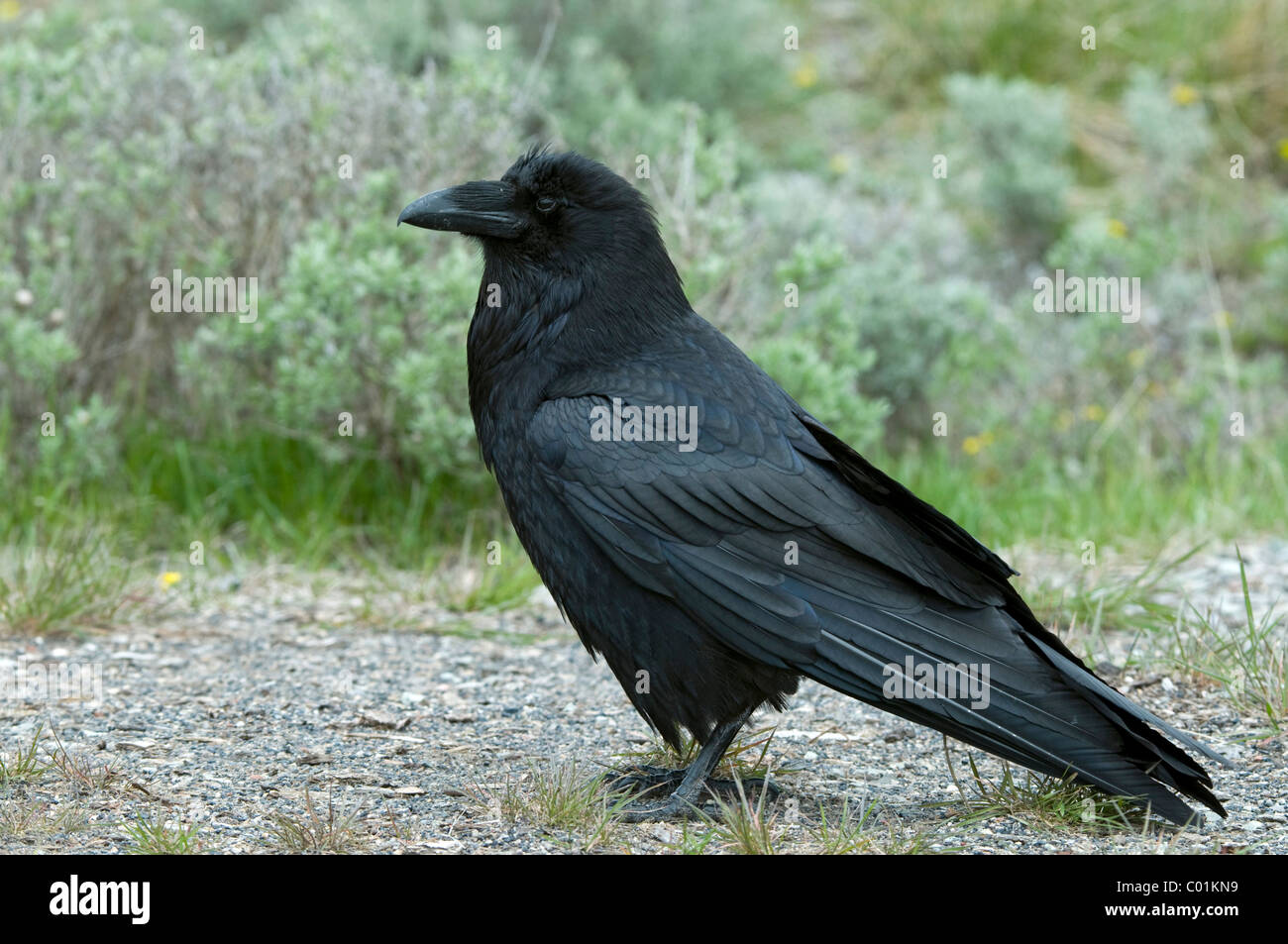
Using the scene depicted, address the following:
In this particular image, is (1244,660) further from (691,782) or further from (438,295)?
(438,295)

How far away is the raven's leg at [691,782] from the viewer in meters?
3.98

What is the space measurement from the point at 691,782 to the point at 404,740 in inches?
35.4

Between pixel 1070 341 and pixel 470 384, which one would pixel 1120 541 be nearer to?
pixel 1070 341

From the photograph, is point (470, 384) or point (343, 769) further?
point (470, 384)

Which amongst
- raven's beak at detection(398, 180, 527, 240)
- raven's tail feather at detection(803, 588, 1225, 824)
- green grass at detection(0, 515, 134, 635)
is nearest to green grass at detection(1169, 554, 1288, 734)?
raven's tail feather at detection(803, 588, 1225, 824)

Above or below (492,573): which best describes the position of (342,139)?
above

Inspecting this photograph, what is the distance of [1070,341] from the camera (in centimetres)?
828

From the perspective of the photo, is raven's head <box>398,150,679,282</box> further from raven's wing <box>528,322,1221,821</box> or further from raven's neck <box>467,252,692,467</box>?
raven's wing <box>528,322,1221,821</box>

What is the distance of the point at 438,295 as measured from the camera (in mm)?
6219

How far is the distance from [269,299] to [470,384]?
2235 millimetres

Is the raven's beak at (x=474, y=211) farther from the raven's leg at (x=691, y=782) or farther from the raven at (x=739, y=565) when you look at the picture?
the raven's leg at (x=691, y=782)

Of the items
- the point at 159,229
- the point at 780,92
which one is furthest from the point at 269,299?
the point at 780,92

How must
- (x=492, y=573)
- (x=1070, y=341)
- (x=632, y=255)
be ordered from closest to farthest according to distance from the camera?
(x=632, y=255) → (x=492, y=573) → (x=1070, y=341)

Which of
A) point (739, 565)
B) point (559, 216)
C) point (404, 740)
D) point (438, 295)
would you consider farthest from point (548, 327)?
point (438, 295)
